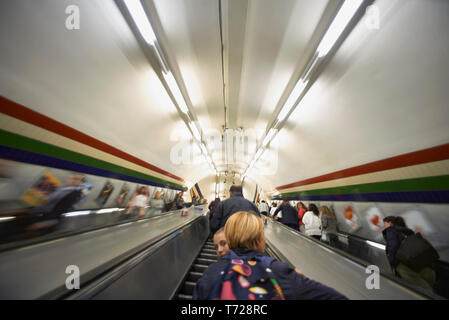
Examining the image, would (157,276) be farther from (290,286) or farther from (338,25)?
(338,25)

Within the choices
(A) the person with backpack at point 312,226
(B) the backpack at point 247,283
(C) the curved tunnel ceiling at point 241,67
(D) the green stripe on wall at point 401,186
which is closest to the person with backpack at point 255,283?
(B) the backpack at point 247,283

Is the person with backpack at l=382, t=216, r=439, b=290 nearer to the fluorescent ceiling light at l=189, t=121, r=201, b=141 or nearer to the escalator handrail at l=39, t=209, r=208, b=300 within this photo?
the escalator handrail at l=39, t=209, r=208, b=300

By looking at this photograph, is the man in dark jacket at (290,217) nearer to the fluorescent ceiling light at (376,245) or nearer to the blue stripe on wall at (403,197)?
the blue stripe on wall at (403,197)

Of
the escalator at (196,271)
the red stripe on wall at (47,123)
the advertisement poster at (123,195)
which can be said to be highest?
the red stripe on wall at (47,123)

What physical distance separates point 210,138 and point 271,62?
6026 millimetres

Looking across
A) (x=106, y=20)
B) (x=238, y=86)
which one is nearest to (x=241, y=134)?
(x=238, y=86)

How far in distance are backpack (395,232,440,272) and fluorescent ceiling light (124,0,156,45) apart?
592 centimetres

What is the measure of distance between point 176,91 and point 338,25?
3.72 meters

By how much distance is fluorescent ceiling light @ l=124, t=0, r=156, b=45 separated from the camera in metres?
2.54

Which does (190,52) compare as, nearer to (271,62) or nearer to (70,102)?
(271,62)

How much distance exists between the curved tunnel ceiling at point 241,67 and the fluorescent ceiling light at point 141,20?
0.89 ft

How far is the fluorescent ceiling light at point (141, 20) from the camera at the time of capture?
2.54 meters

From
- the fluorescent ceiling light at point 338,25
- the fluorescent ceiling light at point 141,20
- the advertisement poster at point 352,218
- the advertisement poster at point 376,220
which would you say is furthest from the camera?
the advertisement poster at point 352,218

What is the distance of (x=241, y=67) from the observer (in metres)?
4.27
